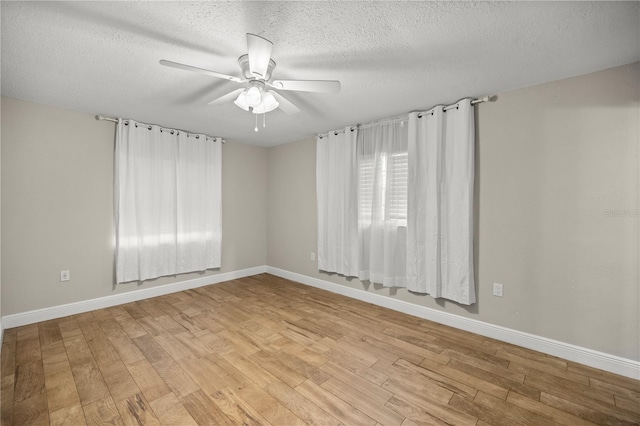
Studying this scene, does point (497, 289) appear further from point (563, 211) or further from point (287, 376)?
point (287, 376)

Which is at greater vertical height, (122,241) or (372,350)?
(122,241)

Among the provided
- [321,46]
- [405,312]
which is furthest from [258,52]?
[405,312]

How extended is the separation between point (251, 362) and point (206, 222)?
257 cm

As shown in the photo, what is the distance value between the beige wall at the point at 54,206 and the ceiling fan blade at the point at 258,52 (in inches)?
107

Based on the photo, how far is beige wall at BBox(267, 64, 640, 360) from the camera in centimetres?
203

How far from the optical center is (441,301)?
2922mm

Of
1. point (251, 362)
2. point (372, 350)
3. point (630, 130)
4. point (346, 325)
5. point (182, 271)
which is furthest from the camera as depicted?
point (182, 271)

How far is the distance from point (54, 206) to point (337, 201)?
3.34 m

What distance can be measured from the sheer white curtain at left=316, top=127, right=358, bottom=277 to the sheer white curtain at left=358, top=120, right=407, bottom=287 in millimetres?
123

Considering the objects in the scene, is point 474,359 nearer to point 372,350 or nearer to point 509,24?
point 372,350

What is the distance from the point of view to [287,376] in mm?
1988

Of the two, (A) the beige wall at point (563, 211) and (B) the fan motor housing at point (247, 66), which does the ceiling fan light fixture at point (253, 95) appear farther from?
(A) the beige wall at point (563, 211)

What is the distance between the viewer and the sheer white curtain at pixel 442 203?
268 cm

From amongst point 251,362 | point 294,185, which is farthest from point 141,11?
point 294,185
